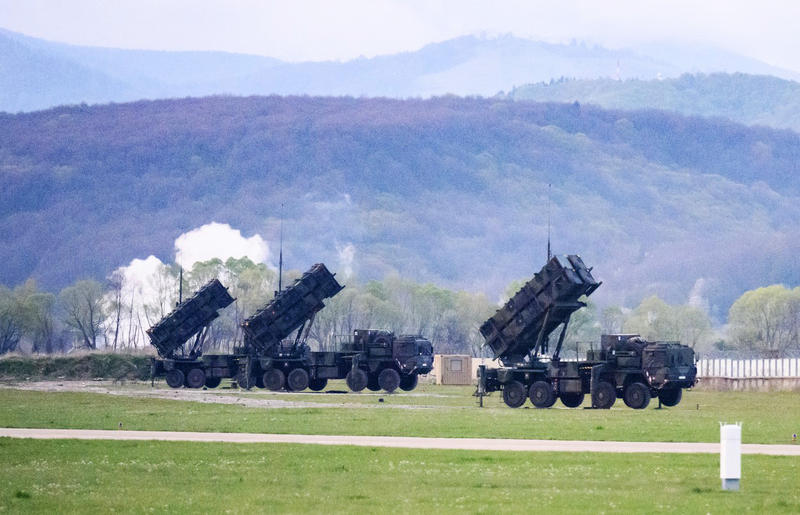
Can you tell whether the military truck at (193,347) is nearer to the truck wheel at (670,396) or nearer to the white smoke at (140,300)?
the truck wheel at (670,396)

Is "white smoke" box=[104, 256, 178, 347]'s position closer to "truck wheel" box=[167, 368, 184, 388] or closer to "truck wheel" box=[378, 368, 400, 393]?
"truck wheel" box=[167, 368, 184, 388]

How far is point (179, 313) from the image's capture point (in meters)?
88.1

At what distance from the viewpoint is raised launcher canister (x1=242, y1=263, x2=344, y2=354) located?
80938 mm

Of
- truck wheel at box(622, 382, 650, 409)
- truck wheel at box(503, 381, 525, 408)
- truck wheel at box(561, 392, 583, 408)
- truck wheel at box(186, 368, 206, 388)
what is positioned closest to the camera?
truck wheel at box(622, 382, 650, 409)

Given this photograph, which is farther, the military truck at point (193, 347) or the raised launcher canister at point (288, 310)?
the military truck at point (193, 347)

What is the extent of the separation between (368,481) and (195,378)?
5729 centimetres

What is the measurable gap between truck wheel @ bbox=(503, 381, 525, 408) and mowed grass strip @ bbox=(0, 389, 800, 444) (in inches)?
29.9

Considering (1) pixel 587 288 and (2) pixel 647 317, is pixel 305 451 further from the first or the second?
(2) pixel 647 317

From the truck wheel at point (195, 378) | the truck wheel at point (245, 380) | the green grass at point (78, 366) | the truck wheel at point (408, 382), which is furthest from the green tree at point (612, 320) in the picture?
the truck wheel at point (408, 382)

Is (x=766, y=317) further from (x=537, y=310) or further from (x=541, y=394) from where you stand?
(x=541, y=394)

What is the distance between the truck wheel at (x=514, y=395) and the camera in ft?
194

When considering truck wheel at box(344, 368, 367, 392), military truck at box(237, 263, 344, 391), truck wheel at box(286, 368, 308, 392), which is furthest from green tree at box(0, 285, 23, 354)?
truck wheel at box(344, 368, 367, 392)

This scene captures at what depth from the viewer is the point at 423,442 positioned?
37500 millimetres

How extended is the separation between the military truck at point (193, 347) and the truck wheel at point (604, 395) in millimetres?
29937
